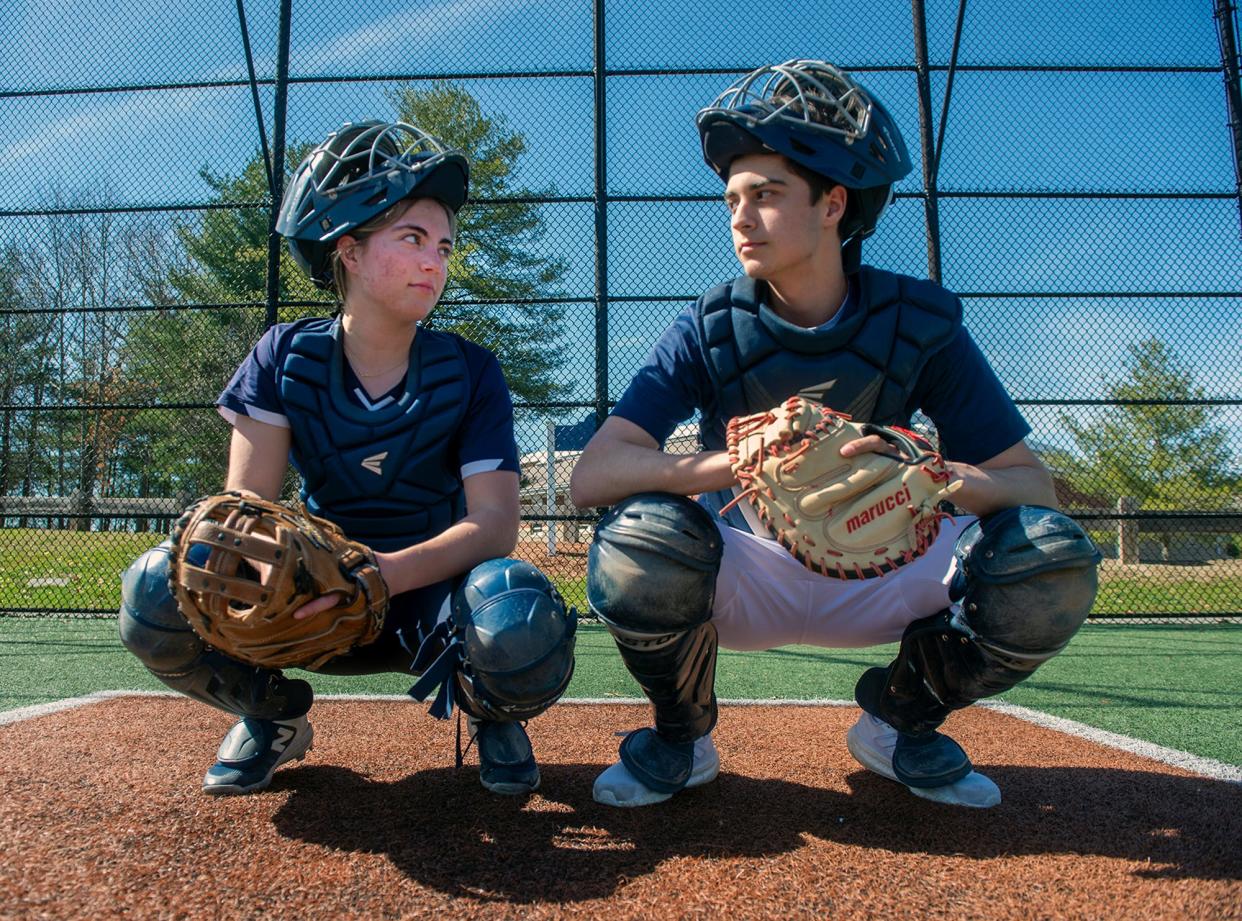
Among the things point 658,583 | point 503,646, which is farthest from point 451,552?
point 658,583

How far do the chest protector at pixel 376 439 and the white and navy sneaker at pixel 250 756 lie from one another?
21.3 inches

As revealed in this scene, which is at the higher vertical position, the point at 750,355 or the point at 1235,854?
the point at 750,355

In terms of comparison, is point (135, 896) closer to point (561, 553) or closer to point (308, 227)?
point (308, 227)

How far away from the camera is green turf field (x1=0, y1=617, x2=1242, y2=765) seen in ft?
10.7

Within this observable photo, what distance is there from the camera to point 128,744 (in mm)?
2605

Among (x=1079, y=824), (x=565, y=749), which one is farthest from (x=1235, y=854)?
(x=565, y=749)

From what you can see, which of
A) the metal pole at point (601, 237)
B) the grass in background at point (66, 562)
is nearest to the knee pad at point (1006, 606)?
the metal pole at point (601, 237)

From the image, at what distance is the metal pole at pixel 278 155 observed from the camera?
613cm

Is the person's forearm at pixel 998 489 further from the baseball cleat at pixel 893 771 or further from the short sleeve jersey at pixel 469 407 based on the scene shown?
the short sleeve jersey at pixel 469 407

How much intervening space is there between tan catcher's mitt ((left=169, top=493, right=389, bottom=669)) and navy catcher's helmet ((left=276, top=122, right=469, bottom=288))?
897mm

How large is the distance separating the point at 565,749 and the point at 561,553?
4205 millimetres

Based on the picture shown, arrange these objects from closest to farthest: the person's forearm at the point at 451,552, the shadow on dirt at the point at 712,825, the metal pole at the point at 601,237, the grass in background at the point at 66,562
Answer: the shadow on dirt at the point at 712,825
the person's forearm at the point at 451,552
the metal pole at the point at 601,237
the grass in background at the point at 66,562

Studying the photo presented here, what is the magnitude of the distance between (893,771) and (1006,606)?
24.3 inches

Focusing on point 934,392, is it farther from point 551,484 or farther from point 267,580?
point 551,484
